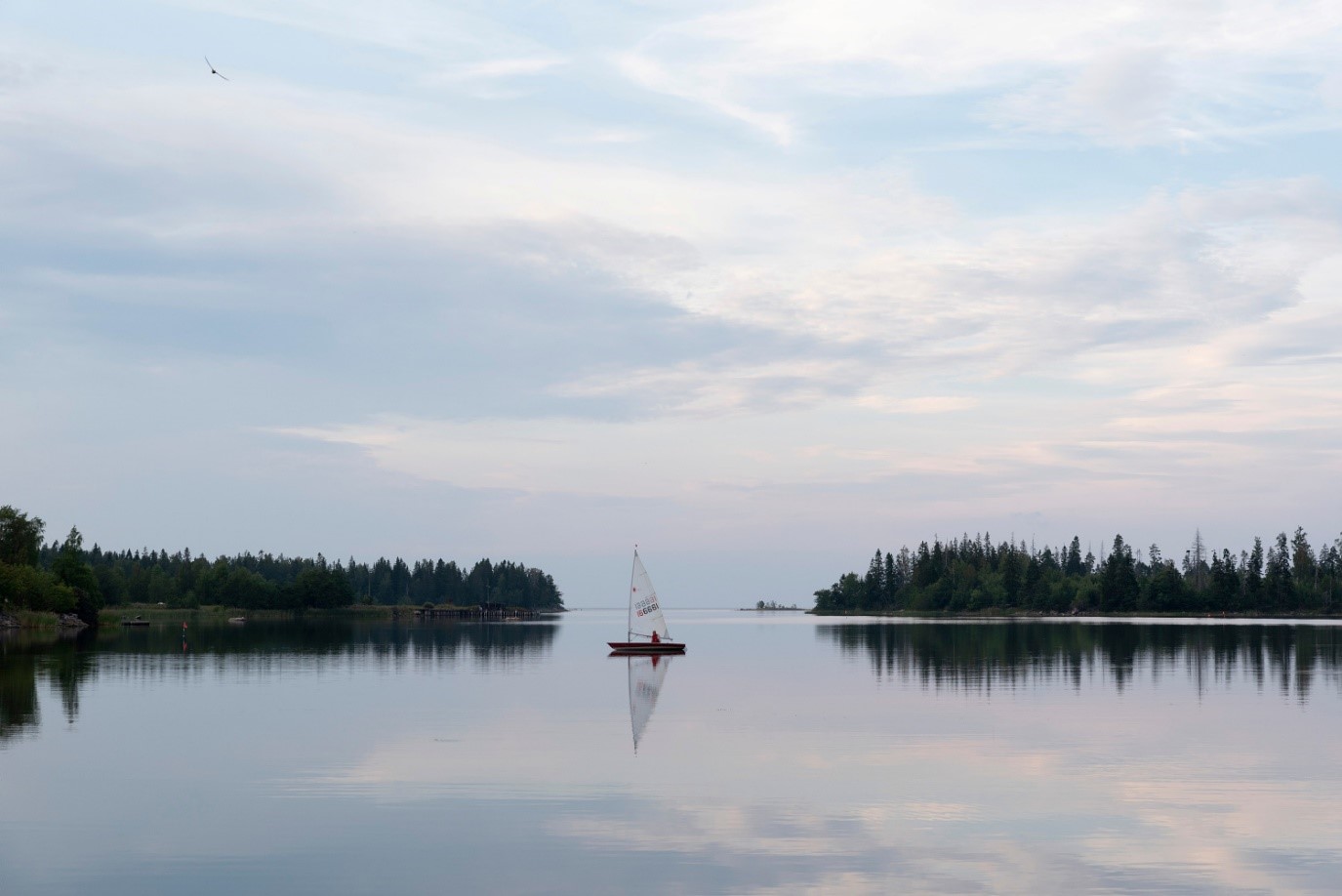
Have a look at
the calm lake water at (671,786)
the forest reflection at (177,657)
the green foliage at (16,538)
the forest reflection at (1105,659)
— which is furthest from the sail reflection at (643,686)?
the green foliage at (16,538)

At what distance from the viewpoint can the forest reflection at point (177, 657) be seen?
210 feet

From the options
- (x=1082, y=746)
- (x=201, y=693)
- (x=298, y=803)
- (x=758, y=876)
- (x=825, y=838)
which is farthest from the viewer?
(x=201, y=693)

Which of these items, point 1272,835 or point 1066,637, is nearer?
point 1272,835

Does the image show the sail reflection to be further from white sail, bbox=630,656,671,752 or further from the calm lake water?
the calm lake water

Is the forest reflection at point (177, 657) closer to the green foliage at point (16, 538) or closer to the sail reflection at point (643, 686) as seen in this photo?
the sail reflection at point (643, 686)

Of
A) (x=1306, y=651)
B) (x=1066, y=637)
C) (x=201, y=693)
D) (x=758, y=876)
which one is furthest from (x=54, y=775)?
(x=1066, y=637)

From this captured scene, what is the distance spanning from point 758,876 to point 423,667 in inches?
2762

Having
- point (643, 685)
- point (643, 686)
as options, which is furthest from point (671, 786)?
point (643, 685)

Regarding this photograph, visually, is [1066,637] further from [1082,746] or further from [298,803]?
[298,803]

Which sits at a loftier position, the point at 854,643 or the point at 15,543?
the point at 15,543

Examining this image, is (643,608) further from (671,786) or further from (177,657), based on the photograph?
(671,786)

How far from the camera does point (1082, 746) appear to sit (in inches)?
1734

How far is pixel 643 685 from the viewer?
246ft

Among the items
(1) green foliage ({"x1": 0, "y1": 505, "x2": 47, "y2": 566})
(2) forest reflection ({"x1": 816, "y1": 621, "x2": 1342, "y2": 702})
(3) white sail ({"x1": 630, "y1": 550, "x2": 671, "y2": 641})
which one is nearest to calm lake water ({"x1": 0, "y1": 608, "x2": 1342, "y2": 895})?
(2) forest reflection ({"x1": 816, "y1": 621, "x2": 1342, "y2": 702})
